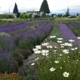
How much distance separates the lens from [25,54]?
906cm

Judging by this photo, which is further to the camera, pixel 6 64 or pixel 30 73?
pixel 6 64

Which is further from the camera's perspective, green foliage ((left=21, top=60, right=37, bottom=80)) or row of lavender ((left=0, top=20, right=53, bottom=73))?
row of lavender ((left=0, top=20, right=53, bottom=73))

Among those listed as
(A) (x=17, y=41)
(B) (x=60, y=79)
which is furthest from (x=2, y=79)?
(A) (x=17, y=41)

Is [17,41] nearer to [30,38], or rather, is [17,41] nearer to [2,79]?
[30,38]

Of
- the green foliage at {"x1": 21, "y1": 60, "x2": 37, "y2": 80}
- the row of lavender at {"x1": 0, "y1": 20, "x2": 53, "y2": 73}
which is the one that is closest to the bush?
the row of lavender at {"x1": 0, "y1": 20, "x2": 53, "y2": 73}

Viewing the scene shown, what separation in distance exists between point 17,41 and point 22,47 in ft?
3.36

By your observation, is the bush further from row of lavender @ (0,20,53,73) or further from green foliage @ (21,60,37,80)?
green foliage @ (21,60,37,80)

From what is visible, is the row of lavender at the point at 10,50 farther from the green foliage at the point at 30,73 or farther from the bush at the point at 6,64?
the green foliage at the point at 30,73

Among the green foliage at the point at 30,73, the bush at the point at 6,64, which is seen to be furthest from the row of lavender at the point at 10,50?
the green foliage at the point at 30,73

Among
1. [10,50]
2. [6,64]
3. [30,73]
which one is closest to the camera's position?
[30,73]

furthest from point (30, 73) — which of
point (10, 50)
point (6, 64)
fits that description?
point (10, 50)

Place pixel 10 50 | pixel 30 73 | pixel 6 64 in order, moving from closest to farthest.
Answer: pixel 30 73, pixel 6 64, pixel 10 50

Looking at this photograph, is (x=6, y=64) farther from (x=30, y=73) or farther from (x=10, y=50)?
(x=10, y=50)

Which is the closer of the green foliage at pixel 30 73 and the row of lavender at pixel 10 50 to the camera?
the green foliage at pixel 30 73
